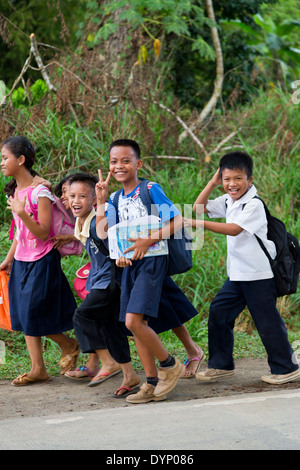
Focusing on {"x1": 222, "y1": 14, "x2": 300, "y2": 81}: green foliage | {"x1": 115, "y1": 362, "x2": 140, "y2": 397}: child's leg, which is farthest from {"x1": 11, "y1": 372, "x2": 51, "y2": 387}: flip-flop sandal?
{"x1": 222, "y1": 14, "x2": 300, "y2": 81}: green foliage

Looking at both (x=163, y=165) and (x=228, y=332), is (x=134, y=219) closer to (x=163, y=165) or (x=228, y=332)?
(x=228, y=332)

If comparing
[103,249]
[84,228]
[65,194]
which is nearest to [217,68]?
[65,194]

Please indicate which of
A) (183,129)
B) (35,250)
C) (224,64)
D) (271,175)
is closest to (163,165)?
(183,129)

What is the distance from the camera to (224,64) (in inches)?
434

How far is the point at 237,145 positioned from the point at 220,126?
35 centimetres

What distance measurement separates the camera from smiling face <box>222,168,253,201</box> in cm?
445

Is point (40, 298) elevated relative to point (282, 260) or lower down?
lower down

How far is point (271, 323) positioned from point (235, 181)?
973 mm

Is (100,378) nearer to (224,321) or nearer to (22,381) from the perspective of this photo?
(22,381)

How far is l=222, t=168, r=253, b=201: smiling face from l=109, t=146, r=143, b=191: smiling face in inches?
23.8

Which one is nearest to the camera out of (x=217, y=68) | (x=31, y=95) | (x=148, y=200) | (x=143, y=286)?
(x=143, y=286)

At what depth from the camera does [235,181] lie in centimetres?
446

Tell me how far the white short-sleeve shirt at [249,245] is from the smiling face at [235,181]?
1.9 inches

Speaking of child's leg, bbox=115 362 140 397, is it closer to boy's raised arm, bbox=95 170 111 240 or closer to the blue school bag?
the blue school bag
